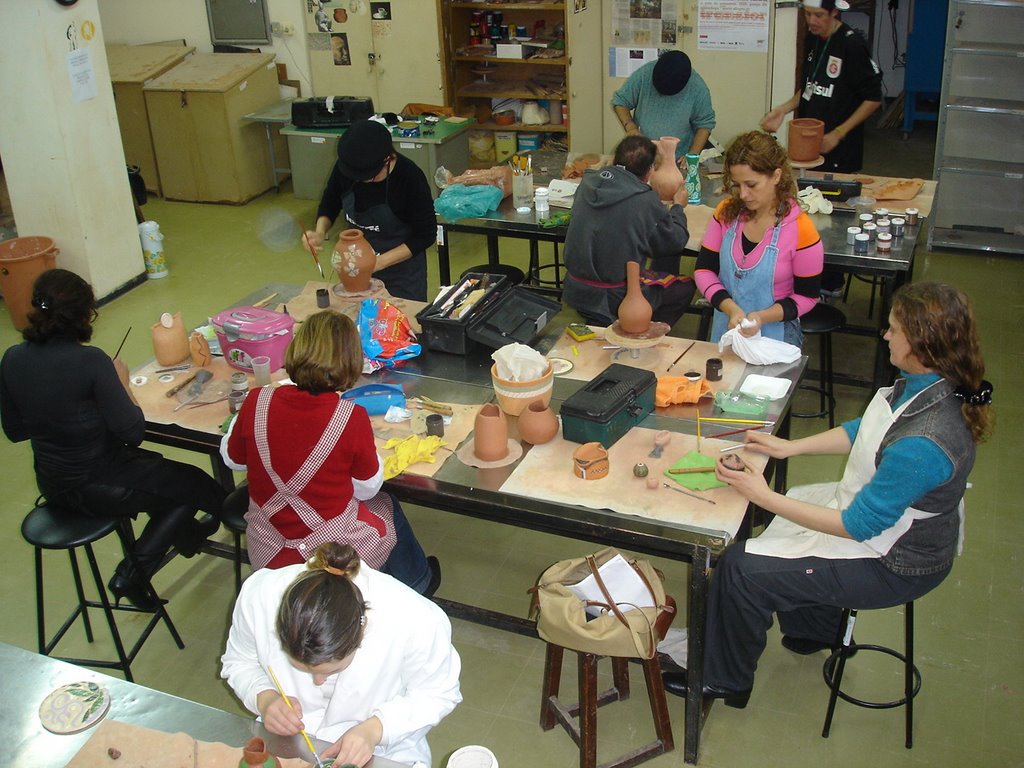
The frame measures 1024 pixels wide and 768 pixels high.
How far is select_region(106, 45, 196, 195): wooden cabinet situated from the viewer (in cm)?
806

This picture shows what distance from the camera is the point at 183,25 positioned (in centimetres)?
869

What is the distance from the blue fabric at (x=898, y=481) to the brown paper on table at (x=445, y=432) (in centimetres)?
119

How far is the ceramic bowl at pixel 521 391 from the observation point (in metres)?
3.26

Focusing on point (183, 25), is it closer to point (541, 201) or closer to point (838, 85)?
point (541, 201)

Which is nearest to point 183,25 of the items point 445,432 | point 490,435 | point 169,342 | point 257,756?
point 169,342

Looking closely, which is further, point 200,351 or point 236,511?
point 200,351

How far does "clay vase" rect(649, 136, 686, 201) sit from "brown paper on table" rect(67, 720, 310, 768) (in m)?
3.42

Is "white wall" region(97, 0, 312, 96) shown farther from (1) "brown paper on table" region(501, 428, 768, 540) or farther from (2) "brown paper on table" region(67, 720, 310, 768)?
(2) "brown paper on table" region(67, 720, 310, 768)

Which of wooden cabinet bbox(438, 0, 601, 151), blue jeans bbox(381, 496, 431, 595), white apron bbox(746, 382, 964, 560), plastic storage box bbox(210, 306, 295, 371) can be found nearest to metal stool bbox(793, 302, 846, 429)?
white apron bbox(746, 382, 964, 560)

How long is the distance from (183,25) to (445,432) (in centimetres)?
684

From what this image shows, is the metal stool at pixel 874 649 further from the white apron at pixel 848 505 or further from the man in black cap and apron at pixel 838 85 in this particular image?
the man in black cap and apron at pixel 838 85

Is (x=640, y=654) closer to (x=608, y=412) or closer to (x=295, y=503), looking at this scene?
(x=608, y=412)

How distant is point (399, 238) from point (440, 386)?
123cm

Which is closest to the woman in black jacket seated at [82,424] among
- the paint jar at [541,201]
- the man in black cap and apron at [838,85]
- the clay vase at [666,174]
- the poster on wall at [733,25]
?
the paint jar at [541,201]
